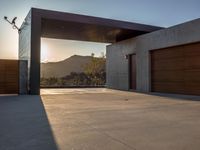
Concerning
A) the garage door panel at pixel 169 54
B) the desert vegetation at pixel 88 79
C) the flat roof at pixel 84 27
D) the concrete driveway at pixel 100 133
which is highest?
the flat roof at pixel 84 27

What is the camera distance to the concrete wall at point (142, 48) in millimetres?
13328

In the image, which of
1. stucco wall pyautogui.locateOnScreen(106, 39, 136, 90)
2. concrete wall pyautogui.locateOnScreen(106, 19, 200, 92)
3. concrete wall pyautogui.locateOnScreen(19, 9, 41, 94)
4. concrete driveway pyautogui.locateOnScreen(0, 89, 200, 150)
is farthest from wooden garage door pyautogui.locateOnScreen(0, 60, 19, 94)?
concrete driveway pyautogui.locateOnScreen(0, 89, 200, 150)

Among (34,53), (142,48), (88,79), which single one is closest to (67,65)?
(88,79)

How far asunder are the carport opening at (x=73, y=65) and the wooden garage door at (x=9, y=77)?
6601 millimetres

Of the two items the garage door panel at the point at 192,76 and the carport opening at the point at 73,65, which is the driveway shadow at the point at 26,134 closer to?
the garage door panel at the point at 192,76

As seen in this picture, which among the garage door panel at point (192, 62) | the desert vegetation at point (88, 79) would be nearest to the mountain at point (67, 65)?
the desert vegetation at point (88, 79)

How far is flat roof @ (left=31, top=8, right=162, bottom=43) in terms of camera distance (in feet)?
47.8

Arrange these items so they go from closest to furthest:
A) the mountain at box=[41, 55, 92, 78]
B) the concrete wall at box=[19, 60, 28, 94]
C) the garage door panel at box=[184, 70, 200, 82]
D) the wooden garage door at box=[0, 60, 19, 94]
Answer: the garage door panel at box=[184, 70, 200, 82] < the wooden garage door at box=[0, 60, 19, 94] < the concrete wall at box=[19, 60, 28, 94] < the mountain at box=[41, 55, 92, 78]

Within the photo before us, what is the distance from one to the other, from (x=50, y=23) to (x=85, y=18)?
83.0 inches

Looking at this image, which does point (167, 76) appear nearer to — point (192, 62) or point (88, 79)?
point (192, 62)

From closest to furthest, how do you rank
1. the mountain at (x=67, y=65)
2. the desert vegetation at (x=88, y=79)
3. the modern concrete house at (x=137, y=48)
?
the modern concrete house at (x=137, y=48) < the desert vegetation at (x=88, y=79) < the mountain at (x=67, y=65)

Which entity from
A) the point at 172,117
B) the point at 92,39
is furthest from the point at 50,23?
the point at 172,117

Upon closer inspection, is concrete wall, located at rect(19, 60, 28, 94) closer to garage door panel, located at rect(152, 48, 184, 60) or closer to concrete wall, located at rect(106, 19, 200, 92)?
concrete wall, located at rect(106, 19, 200, 92)

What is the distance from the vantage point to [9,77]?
14719 millimetres
